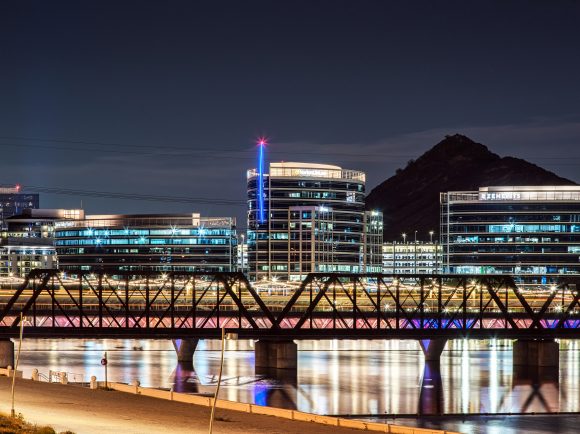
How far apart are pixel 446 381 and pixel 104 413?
204 ft

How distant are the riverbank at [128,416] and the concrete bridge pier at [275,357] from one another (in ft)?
154

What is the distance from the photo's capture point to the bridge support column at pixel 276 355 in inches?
6235

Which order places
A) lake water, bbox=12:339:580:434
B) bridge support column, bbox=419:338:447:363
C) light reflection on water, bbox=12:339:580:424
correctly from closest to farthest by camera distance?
1. lake water, bbox=12:339:580:434
2. light reflection on water, bbox=12:339:580:424
3. bridge support column, bbox=419:338:447:363

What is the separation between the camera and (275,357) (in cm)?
15950

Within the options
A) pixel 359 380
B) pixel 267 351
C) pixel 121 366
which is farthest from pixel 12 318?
pixel 359 380

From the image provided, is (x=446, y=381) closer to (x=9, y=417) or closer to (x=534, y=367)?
(x=534, y=367)

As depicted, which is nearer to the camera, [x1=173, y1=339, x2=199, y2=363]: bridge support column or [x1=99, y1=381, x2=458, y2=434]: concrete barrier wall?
[x1=99, y1=381, x2=458, y2=434]: concrete barrier wall

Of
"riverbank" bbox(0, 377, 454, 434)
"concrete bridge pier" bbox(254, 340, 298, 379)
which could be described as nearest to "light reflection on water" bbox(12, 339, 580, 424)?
"concrete bridge pier" bbox(254, 340, 298, 379)

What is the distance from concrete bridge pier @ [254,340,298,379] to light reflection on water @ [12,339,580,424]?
85.8 inches

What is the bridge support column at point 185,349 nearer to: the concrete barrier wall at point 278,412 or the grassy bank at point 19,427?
the concrete barrier wall at point 278,412

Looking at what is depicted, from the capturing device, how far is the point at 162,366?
16900 cm

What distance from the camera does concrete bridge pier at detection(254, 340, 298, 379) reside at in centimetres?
15788

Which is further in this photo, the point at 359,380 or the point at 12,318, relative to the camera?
the point at 12,318

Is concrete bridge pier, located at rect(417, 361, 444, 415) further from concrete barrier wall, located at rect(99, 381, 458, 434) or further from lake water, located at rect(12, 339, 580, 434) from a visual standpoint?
concrete barrier wall, located at rect(99, 381, 458, 434)
